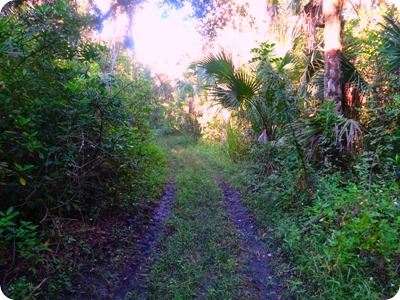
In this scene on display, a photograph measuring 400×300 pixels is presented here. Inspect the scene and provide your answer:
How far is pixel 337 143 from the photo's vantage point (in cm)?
411

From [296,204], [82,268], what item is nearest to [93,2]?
[82,268]

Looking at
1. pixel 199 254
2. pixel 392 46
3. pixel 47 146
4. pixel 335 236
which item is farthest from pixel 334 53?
pixel 47 146

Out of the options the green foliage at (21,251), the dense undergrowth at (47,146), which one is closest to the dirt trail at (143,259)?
the dense undergrowth at (47,146)

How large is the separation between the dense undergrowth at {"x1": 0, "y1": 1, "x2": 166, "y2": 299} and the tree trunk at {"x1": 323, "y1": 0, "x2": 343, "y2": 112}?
3732mm

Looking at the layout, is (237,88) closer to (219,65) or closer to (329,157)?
(219,65)

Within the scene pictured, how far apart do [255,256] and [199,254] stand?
69cm

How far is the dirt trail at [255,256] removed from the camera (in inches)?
98.8

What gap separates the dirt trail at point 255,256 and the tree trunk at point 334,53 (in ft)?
8.62

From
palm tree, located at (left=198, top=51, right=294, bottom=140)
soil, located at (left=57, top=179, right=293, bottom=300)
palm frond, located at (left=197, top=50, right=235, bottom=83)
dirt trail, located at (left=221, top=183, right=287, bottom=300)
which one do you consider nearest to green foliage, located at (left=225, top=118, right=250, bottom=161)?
palm tree, located at (left=198, top=51, right=294, bottom=140)

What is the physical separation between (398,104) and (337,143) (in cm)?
97

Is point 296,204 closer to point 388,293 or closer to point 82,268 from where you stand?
point 388,293

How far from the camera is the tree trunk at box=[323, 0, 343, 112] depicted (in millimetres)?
4543

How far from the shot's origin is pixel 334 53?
456 cm

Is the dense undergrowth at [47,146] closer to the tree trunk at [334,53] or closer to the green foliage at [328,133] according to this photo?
the green foliage at [328,133]
